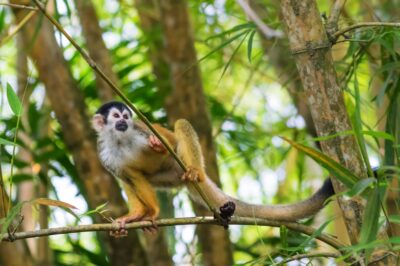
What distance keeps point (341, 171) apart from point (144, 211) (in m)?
1.82

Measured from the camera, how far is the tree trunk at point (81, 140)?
4562 mm

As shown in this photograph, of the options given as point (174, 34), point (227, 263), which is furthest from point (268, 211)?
point (174, 34)

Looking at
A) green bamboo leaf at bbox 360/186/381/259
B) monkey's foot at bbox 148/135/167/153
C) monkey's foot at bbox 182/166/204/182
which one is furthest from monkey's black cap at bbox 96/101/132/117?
green bamboo leaf at bbox 360/186/381/259

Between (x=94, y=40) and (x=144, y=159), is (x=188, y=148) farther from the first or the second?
(x=94, y=40)

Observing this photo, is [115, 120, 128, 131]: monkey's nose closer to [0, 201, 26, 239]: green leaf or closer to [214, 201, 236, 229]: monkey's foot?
[214, 201, 236, 229]: monkey's foot

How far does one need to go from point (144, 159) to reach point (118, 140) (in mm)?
204

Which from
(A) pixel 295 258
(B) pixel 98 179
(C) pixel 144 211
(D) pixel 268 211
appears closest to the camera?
(A) pixel 295 258

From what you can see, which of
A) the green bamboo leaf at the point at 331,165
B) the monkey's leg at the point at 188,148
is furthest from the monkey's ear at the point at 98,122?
the green bamboo leaf at the point at 331,165

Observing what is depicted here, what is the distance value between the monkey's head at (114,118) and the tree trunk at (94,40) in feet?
2.25

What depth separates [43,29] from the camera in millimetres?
4859

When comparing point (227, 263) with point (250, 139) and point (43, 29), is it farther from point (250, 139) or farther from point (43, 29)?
point (43, 29)

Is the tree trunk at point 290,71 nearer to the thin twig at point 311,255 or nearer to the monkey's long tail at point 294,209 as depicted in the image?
the monkey's long tail at point 294,209

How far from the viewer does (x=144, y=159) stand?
4027 millimetres

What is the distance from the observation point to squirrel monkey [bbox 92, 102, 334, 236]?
388 cm
